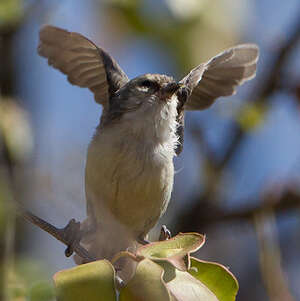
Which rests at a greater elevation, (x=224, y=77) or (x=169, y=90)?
(x=169, y=90)

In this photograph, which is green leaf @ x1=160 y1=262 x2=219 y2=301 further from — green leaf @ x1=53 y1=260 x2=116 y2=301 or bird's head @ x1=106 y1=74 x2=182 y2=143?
bird's head @ x1=106 y1=74 x2=182 y2=143

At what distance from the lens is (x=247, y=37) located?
4.99 meters

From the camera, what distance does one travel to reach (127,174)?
2.82 metres

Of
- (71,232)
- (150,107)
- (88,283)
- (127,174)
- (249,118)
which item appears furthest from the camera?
(249,118)

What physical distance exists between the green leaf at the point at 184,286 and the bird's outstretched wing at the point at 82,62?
1.60 m

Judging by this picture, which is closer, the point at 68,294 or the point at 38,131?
the point at 68,294

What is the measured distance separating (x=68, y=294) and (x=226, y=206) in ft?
11.6

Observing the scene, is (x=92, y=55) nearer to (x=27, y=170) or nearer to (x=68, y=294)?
(x=27, y=170)

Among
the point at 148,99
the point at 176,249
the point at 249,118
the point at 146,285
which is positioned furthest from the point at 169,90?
the point at 146,285

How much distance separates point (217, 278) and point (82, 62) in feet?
6.77

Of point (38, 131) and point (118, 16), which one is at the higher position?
point (118, 16)

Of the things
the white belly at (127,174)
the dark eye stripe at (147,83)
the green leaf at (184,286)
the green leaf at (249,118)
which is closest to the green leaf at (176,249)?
the green leaf at (184,286)

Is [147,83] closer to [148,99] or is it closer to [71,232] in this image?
[148,99]

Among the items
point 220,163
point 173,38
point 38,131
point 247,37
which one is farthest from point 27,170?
point 247,37
